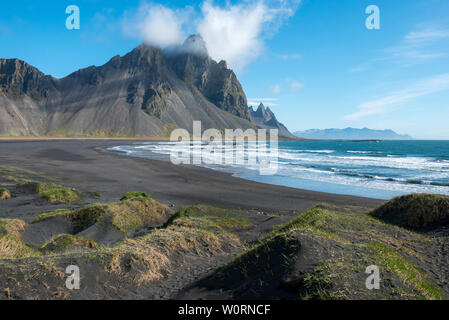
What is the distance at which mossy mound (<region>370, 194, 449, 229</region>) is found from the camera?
364 inches

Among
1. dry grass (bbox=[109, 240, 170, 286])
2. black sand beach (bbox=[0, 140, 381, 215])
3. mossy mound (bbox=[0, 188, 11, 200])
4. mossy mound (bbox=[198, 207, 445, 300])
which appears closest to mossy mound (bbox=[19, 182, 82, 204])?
mossy mound (bbox=[0, 188, 11, 200])

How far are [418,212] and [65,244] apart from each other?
1095 cm

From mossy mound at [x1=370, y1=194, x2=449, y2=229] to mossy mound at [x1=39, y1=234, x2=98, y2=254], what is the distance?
9.81 m

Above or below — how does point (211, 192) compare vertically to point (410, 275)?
below

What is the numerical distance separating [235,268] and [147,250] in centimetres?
198

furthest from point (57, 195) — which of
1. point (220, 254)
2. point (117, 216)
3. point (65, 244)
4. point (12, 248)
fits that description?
point (220, 254)

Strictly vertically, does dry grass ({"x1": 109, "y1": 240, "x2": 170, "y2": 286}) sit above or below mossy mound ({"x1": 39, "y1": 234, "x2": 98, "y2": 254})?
above

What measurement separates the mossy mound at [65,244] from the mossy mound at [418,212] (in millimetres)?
9806

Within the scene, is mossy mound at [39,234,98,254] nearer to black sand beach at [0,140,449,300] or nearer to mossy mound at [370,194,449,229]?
black sand beach at [0,140,449,300]

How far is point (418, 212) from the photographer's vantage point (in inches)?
381

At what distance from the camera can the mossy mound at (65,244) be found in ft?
24.8

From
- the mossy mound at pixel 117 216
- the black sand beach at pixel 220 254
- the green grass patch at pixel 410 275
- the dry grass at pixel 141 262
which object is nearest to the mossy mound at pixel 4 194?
the black sand beach at pixel 220 254

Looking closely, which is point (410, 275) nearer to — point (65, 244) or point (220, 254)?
Answer: point (220, 254)
